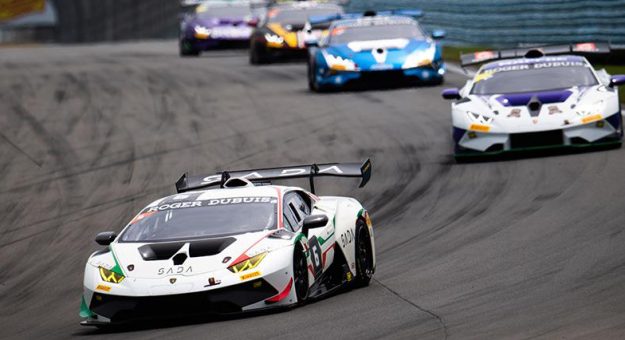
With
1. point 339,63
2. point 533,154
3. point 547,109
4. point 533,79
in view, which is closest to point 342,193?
point 533,154

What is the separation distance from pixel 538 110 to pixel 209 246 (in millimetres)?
7922

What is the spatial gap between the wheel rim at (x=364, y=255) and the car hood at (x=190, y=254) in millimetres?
1280

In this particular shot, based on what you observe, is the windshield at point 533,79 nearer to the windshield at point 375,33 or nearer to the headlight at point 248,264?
the windshield at point 375,33

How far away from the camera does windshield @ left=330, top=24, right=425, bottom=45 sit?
25.1 m

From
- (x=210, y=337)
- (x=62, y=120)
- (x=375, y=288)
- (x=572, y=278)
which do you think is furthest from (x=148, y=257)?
(x=62, y=120)

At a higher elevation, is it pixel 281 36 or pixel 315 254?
pixel 315 254

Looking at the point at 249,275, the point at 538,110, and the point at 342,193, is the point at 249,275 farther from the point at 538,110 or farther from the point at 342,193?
the point at 538,110

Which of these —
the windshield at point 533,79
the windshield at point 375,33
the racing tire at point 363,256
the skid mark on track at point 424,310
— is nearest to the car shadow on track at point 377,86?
the windshield at point 375,33

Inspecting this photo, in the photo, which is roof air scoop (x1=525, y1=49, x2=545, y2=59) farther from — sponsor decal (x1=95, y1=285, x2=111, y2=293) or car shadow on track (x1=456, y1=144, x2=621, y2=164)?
sponsor decal (x1=95, y1=285, x2=111, y2=293)

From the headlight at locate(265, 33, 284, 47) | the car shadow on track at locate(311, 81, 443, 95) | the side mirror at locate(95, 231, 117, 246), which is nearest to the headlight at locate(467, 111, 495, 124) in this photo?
the side mirror at locate(95, 231, 117, 246)

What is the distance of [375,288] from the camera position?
10.9m

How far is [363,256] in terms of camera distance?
37.3 feet

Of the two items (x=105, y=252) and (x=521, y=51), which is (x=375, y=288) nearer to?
(x=105, y=252)

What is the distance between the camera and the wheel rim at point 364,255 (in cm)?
1123
